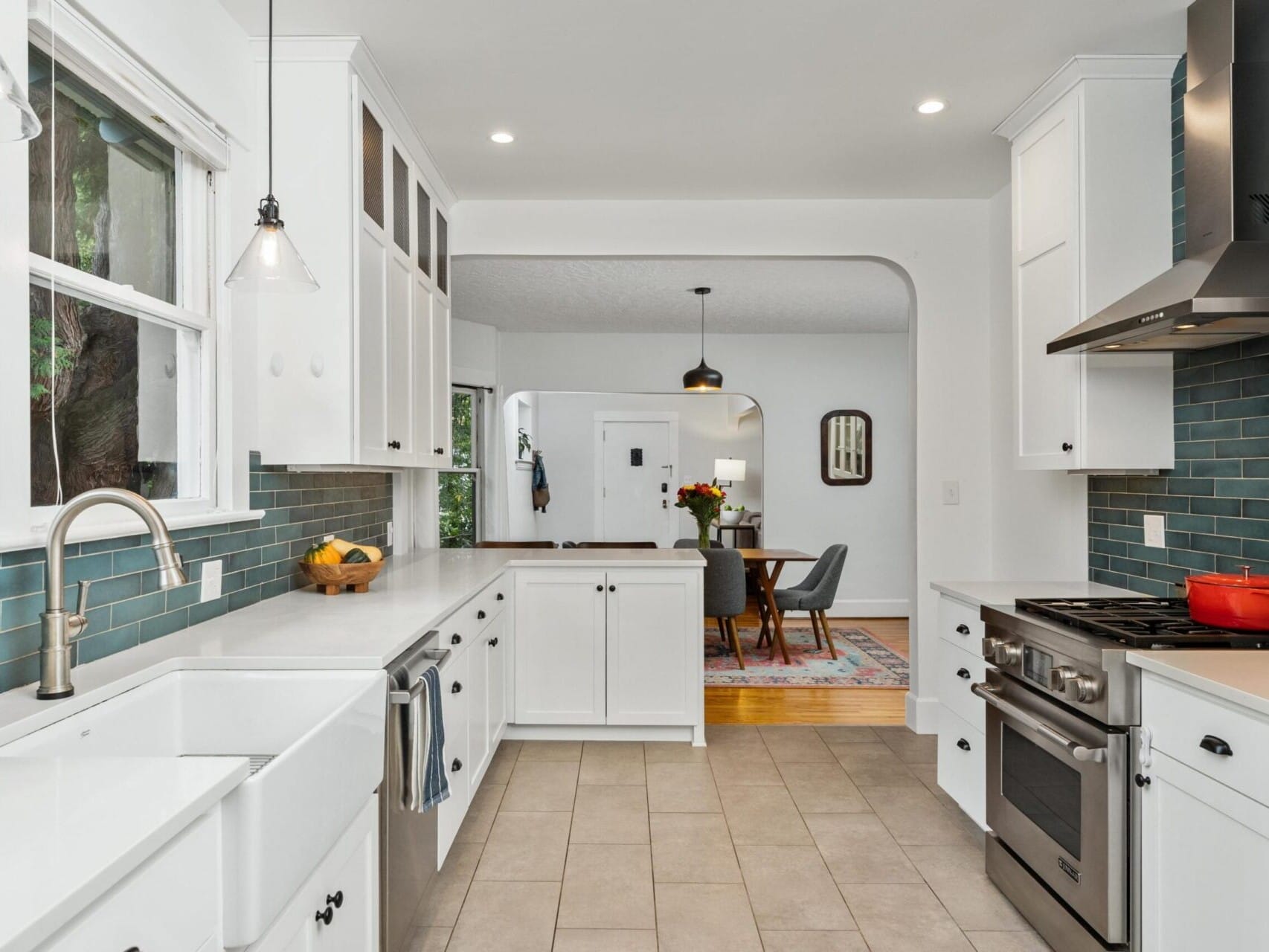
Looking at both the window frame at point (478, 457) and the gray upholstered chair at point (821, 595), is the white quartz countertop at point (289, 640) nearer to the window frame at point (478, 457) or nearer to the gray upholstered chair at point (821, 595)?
the gray upholstered chair at point (821, 595)

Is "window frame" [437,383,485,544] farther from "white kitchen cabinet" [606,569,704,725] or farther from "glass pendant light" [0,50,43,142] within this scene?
"glass pendant light" [0,50,43,142]

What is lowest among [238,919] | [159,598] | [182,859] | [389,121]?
[238,919]

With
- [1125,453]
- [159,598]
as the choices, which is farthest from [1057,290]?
[159,598]

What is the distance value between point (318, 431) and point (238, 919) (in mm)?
1701

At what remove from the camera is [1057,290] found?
287cm

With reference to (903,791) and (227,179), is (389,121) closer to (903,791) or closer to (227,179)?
(227,179)

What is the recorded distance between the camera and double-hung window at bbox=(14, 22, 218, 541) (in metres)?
1.72

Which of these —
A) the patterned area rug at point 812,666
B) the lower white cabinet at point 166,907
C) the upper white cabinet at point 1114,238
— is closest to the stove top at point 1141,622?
the upper white cabinet at point 1114,238

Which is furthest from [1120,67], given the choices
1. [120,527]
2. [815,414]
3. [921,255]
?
[815,414]

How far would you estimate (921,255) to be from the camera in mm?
4125

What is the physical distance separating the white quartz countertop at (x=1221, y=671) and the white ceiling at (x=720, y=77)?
181cm

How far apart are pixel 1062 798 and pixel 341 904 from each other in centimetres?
166

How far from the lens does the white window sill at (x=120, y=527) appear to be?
5.11ft

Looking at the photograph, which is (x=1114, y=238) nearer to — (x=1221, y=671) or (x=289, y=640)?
(x=1221, y=671)
